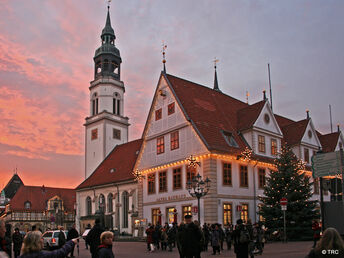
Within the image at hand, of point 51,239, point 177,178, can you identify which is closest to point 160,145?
point 177,178

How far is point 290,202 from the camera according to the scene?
98.2ft

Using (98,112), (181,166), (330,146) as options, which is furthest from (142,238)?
(98,112)

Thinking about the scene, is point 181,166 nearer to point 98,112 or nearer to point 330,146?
point 330,146

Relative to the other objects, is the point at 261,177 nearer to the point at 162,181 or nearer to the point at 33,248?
the point at 162,181

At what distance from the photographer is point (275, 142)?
39.1 m

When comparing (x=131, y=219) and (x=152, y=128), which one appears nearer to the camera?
(x=152, y=128)

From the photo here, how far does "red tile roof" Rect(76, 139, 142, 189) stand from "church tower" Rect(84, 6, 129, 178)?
3642 millimetres

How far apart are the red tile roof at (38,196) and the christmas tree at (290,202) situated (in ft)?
217

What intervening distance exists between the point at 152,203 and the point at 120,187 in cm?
1255

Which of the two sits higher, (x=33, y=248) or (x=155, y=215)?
(x=33, y=248)

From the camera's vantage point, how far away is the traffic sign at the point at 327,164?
33.1 ft

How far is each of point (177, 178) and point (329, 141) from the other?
67.0ft

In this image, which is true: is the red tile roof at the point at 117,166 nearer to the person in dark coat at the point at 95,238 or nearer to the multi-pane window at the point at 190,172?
the multi-pane window at the point at 190,172

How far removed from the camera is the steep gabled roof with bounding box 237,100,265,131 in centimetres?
3712
